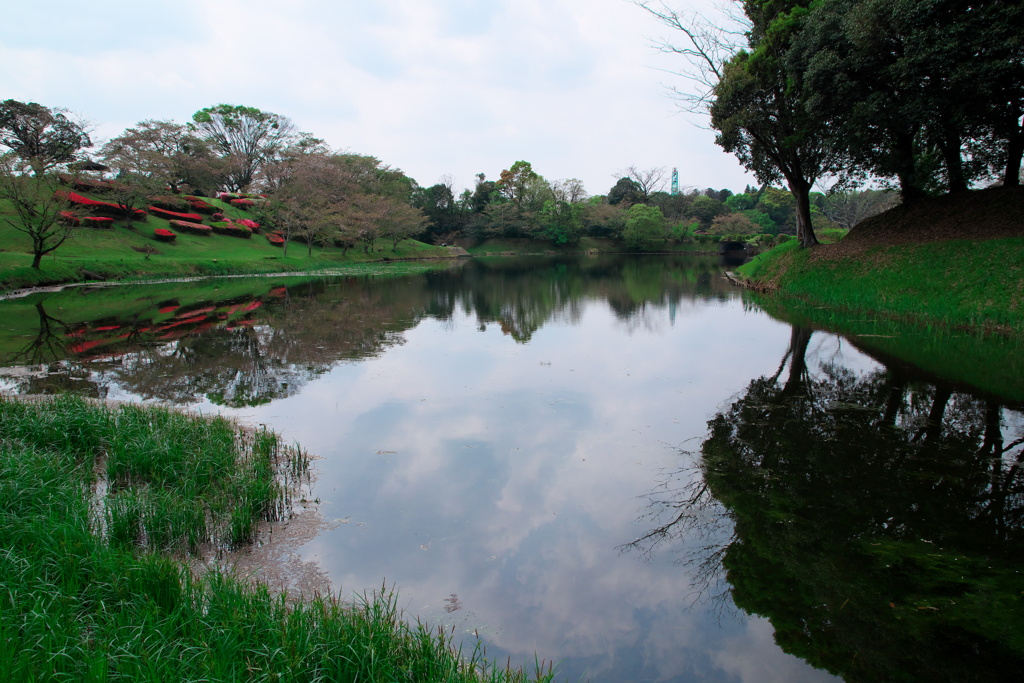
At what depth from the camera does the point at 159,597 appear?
3.31 metres

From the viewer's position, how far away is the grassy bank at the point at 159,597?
8.98 feet

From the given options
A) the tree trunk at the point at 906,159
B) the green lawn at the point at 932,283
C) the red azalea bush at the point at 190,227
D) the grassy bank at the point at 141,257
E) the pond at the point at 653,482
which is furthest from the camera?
the red azalea bush at the point at 190,227

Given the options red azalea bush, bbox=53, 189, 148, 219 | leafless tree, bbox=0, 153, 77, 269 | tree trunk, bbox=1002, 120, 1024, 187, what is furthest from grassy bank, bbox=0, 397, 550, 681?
red azalea bush, bbox=53, 189, 148, 219

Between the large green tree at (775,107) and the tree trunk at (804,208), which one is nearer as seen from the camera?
the large green tree at (775,107)

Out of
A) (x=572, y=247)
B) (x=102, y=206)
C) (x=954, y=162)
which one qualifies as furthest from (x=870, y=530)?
(x=572, y=247)

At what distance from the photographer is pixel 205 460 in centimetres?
550

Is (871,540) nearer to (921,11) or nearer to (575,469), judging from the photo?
(575,469)

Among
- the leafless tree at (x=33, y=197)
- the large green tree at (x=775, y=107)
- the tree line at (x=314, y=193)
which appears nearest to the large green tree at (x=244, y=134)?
the tree line at (x=314, y=193)

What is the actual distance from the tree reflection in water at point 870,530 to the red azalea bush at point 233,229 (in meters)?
40.9

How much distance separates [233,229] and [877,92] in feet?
129

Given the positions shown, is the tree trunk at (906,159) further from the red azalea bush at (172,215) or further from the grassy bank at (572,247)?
the grassy bank at (572,247)

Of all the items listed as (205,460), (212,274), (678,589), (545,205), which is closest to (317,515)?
(205,460)

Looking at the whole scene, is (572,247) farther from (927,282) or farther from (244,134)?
(927,282)

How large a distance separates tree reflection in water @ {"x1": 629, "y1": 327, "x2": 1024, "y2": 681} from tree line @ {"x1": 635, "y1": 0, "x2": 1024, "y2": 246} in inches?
361
